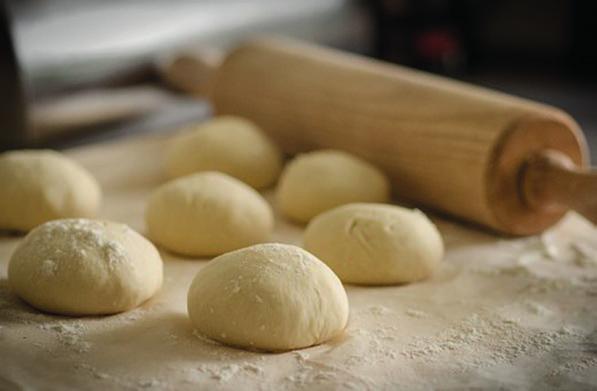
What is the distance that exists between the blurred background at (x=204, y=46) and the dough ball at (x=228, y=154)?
42 cm

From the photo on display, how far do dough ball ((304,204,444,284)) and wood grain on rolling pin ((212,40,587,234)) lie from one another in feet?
0.88

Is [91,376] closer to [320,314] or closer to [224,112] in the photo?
[320,314]

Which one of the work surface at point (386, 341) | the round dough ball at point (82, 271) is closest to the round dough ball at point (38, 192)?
the work surface at point (386, 341)

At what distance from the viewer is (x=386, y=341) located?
1.61 m

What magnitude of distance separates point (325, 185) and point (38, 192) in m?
0.63

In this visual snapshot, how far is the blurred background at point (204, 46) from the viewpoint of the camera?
2.66 meters

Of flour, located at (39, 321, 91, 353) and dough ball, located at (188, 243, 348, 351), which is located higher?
dough ball, located at (188, 243, 348, 351)

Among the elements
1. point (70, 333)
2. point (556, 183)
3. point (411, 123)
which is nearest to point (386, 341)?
point (70, 333)

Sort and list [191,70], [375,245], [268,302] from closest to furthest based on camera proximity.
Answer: [268,302]
[375,245]
[191,70]

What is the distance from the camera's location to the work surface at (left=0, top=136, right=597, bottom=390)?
4.80 feet

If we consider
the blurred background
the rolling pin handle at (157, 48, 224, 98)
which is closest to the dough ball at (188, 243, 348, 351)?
the blurred background

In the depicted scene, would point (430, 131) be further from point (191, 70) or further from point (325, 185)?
point (191, 70)

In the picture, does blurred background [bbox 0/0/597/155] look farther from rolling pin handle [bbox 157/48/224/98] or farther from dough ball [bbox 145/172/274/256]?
dough ball [bbox 145/172/274/256]

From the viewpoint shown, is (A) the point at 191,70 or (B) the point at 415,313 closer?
(B) the point at 415,313
